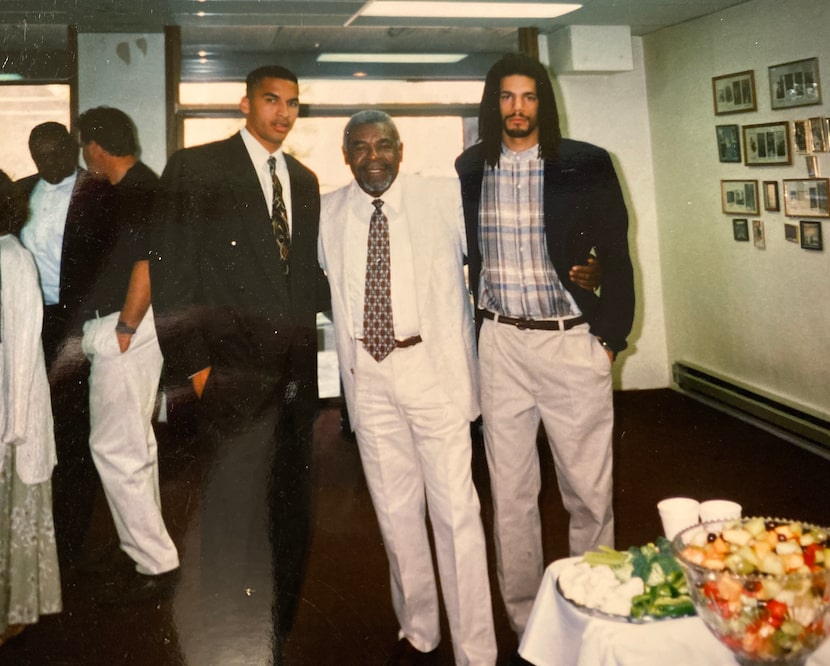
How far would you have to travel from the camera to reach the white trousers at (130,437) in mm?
2629

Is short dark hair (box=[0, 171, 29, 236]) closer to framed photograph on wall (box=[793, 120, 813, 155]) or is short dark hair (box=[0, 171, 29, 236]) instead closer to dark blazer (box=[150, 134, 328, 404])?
dark blazer (box=[150, 134, 328, 404])

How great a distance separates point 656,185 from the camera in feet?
9.94

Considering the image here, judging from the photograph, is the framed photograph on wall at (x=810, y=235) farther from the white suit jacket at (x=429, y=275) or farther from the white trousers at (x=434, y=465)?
the white trousers at (x=434, y=465)

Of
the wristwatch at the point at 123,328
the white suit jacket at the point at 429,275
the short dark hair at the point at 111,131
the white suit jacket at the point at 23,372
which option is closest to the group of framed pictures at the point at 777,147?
the white suit jacket at the point at 429,275

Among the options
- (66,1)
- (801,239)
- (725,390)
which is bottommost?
(725,390)

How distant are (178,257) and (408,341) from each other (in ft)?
2.36

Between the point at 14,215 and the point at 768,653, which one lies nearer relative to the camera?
the point at 768,653

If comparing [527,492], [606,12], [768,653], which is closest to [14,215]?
[527,492]

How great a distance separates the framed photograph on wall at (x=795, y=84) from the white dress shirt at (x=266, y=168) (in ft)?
6.15

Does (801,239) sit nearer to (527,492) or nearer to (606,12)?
(606,12)

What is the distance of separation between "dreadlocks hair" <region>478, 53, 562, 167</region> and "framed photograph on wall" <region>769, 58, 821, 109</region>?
106 cm

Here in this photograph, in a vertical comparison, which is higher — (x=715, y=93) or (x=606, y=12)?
(x=606, y=12)

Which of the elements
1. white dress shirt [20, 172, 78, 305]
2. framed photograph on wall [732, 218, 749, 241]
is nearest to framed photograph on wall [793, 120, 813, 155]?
framed photograph on wall [732, 218, 749, 241]

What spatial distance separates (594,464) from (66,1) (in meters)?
2.06
